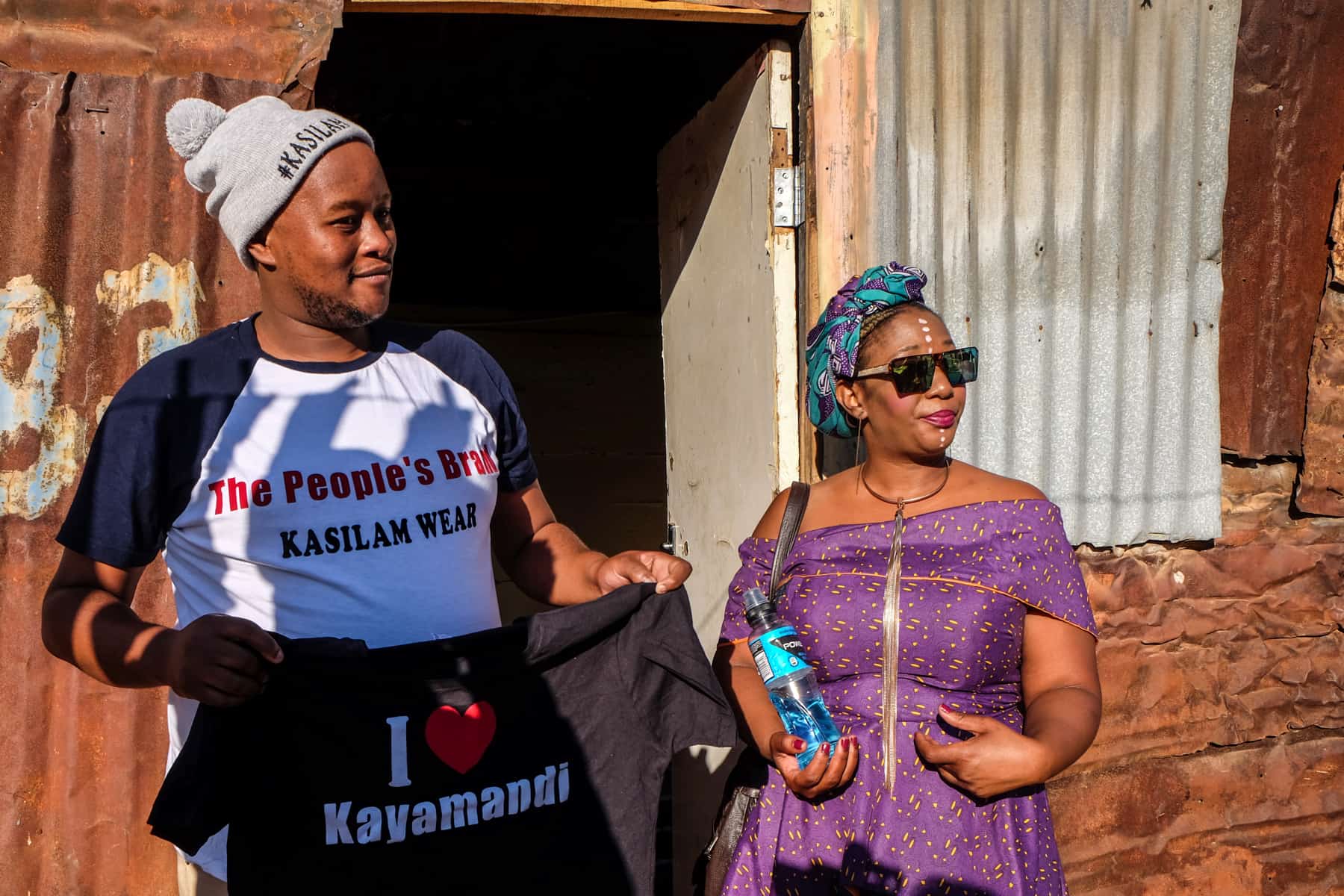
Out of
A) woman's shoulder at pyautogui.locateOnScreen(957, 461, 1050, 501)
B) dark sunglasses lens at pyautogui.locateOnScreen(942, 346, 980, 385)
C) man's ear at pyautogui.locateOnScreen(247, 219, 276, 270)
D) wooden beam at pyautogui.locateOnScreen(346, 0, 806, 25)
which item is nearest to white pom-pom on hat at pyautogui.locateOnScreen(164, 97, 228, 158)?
man's ear at pyautogui.locateOnScreen(247, 219, 276, 270)

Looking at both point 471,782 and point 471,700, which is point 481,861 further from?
point 471,700

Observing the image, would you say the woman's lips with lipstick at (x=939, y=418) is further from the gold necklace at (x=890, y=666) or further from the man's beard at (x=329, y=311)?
the man's beard at (x=329, y=311)

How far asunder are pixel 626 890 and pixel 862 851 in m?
0.50

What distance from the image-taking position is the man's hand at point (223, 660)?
1720mm

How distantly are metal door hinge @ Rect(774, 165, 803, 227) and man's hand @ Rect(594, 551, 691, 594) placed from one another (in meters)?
1.53

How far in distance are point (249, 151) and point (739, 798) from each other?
183cm

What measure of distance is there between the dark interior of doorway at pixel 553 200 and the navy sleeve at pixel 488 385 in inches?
61.4

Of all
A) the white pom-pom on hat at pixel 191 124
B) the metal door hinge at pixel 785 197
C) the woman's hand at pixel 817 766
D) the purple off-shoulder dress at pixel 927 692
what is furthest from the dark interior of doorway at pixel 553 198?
the woman's hand at pixel 817 766

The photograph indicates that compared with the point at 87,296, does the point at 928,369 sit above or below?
below

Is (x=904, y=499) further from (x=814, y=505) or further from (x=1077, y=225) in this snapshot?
(x=1077, y=225)

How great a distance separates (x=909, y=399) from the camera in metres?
2.39

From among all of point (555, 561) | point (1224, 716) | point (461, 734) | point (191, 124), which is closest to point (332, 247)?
point (191, 124)

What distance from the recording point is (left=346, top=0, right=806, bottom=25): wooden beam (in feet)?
9.89

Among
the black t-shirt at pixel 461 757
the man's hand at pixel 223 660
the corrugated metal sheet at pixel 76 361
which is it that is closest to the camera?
the man's hand at pixel 223 660
